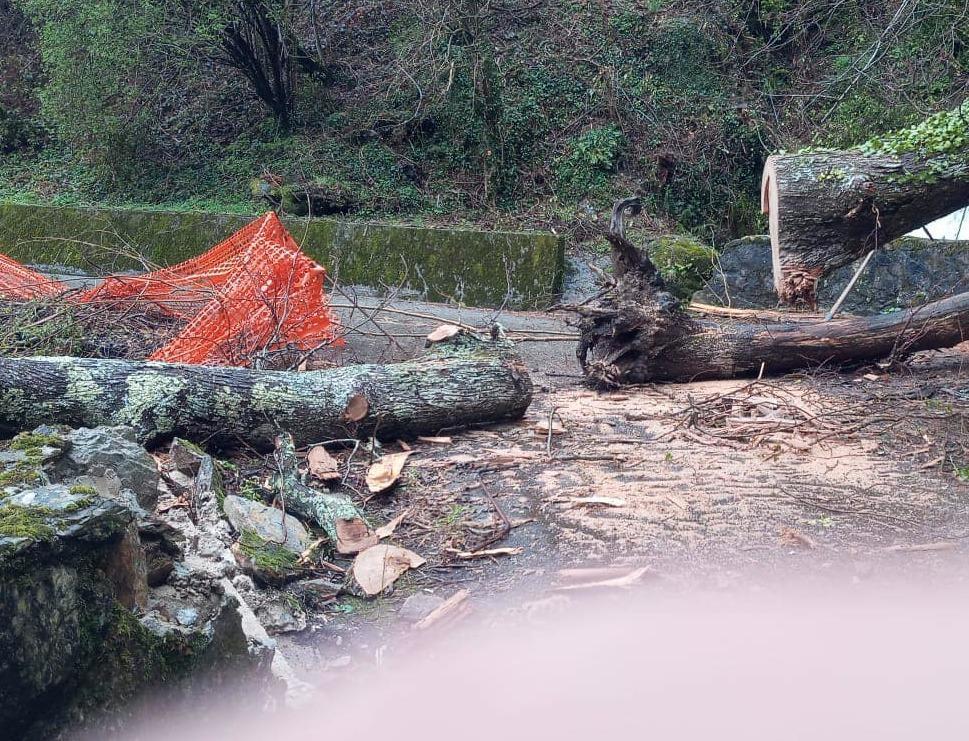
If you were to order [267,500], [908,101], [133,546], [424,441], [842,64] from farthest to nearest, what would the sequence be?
1. [842,64]
2. [908,101]
3. [424,441]
4. [267,500]
5. [133,546]

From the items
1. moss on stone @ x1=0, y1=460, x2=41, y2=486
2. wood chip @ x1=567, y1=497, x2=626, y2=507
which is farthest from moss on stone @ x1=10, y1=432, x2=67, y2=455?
wood chip @ x1=567, y1=497, x2=626, y2=507

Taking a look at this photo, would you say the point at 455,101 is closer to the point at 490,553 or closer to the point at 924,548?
the point at 490,553

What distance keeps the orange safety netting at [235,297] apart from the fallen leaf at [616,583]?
3053mm

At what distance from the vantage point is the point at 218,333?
18.4 feet

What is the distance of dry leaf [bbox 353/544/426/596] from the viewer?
320 cm

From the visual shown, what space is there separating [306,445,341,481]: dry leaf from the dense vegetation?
25.5 feet

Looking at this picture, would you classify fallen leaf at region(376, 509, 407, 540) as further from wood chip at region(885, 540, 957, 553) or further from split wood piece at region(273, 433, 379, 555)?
wood chip at region(885, 540, 957, 553)

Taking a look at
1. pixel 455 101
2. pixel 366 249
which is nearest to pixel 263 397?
pixel 366 249

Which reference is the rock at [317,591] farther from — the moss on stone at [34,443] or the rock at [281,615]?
the moss on stone at [34,443]

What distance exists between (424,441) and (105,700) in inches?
114

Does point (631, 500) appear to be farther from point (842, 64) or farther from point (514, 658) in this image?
point (842, 64)

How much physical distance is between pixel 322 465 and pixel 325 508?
23.3 inches

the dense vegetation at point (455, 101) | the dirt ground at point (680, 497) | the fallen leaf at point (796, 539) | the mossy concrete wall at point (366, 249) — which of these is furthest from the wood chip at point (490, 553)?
the dense vegetation at point (455, 101)

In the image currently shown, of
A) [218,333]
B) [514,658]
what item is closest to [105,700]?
[514,658]
